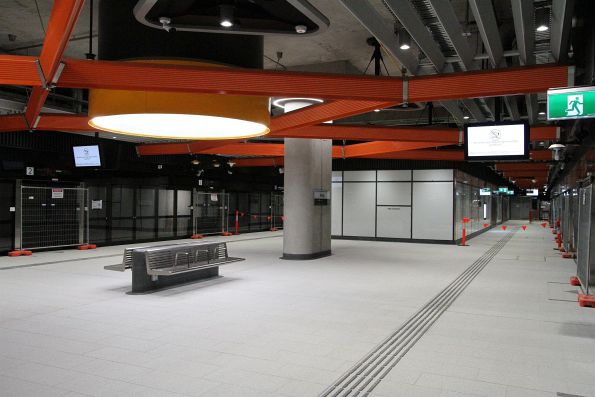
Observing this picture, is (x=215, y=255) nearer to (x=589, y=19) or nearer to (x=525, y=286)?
(x=525, y=286)

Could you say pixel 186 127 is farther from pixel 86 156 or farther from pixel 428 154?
pixel 428 154

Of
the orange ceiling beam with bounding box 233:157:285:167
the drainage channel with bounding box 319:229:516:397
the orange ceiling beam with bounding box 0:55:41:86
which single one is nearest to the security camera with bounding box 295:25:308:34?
the orange ceiling beam with bounding box 0:55:41:86

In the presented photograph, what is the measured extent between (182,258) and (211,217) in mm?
16186

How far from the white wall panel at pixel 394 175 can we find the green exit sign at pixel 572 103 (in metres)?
12.6

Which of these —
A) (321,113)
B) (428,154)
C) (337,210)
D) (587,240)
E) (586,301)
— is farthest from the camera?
(337,210)

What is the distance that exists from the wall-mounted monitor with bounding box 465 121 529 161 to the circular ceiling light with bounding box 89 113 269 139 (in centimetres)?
397

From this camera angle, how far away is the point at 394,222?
1809cm

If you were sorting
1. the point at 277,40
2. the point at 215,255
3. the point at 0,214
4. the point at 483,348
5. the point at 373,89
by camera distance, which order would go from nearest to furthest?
the point at 483,348 → the point at 373,89 → the point at 277,40 → the point at 215,255 → the point at 0,214

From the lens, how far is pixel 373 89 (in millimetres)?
6227

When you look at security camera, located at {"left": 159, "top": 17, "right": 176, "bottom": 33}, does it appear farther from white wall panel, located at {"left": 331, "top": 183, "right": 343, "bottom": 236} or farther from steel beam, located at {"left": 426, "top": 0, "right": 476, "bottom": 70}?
white wall panel, located at {"left": 331, "top": 183, "right": 343, "bottom": 236}

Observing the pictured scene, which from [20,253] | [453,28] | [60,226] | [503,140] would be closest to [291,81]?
[453,28]

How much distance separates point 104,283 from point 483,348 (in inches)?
252

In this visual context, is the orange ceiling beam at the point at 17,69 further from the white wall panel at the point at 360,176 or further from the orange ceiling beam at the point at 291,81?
the white wall panel at the point at 360,176

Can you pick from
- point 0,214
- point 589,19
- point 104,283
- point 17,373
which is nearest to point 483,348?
point 589,19
